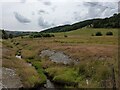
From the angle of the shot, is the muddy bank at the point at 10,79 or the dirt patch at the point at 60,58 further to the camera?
the dirt patch at the point at 60,58

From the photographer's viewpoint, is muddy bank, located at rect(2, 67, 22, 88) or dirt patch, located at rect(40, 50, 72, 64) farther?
dirt patch, located at rect(40, 50, 72, 64)

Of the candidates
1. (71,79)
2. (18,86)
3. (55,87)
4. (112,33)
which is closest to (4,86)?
(18,86)

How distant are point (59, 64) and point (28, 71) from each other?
9375mm

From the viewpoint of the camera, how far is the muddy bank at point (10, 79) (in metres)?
32.0

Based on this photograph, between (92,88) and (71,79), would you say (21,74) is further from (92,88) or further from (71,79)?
(92,88)

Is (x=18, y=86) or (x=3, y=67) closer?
(x=18, y=86)

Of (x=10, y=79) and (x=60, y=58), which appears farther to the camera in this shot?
(x=60, y=58)

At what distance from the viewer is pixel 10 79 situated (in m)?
35.3

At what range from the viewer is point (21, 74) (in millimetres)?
38906

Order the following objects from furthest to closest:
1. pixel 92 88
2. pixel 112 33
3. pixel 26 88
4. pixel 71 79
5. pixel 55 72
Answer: pixel 112 33 < pixel 55 72 < pixel 71 79 < pixel 26 88 < pixel 92 88

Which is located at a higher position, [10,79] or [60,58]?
[10,79]

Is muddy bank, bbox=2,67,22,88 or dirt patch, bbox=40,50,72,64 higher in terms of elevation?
muddy bank, bbox=2,67,22,88

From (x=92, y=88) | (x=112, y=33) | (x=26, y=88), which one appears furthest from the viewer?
(x=112, y=33)

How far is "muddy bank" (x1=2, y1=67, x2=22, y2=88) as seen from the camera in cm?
3200
